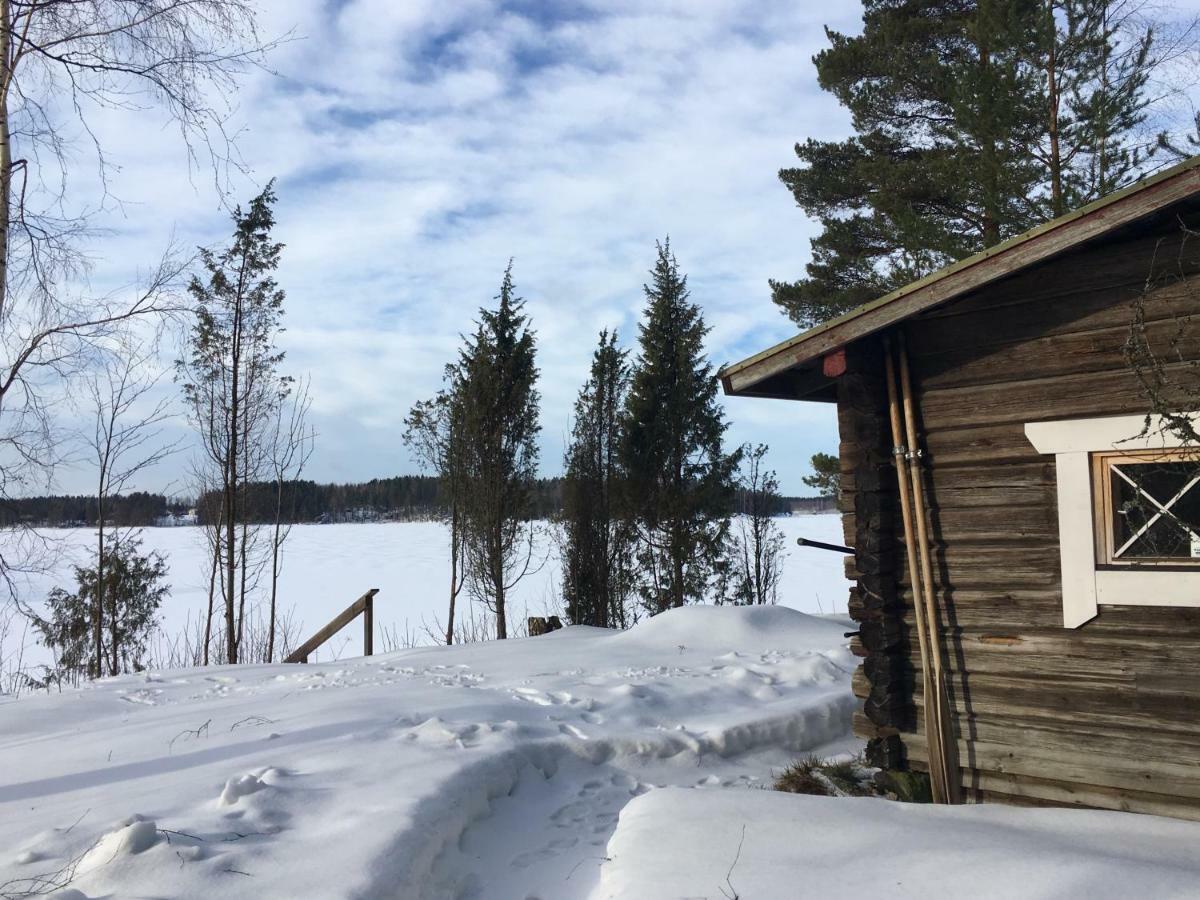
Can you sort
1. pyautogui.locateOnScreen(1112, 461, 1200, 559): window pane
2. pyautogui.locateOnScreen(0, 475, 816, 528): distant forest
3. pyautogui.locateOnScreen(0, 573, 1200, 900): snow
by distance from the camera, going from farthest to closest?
pyautogui.locateOnScreen(0, 475, 816, 528): distant forest
pyautogui.locateOnScreen(1112, 461, 1200, 559): window pane
pyautogui.locateOnScreen(0, 573, 1200, 900): snow

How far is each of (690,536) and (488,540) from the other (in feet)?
14.7

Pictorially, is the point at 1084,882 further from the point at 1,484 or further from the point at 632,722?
the point at 1,484

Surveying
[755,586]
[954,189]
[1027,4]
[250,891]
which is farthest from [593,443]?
[250,891]

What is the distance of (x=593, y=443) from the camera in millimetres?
18078

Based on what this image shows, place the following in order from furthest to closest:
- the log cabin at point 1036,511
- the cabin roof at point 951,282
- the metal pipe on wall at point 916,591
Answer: the metal pipe on wall at point 916,591
the log cabin at point 1036,511
the cabin roof at point 951,282

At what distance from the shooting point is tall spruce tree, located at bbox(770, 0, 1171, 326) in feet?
42.5

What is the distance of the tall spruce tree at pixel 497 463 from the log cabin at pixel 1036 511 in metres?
10.4

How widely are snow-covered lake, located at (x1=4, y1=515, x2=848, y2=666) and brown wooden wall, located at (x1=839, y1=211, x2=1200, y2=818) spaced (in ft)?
24.1

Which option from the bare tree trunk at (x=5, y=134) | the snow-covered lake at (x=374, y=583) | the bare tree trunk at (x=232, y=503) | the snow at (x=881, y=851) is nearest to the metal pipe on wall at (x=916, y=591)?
the snow at (x=881, y=851)

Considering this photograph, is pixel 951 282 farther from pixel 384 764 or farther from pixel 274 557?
pixel 274 557

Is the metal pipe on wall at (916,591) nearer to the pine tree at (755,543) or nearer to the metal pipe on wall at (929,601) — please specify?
the metal pipe on wall at (929,601)

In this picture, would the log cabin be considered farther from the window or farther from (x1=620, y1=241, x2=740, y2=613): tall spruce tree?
(x1=620, y1=241, x2=740, y2=613): tall spruce tree

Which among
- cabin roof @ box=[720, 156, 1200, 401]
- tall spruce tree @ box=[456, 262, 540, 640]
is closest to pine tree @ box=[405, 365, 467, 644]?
tall spruce tree @ box=[456, 262, 540, 640]

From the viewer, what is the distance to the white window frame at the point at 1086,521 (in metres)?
4.90
